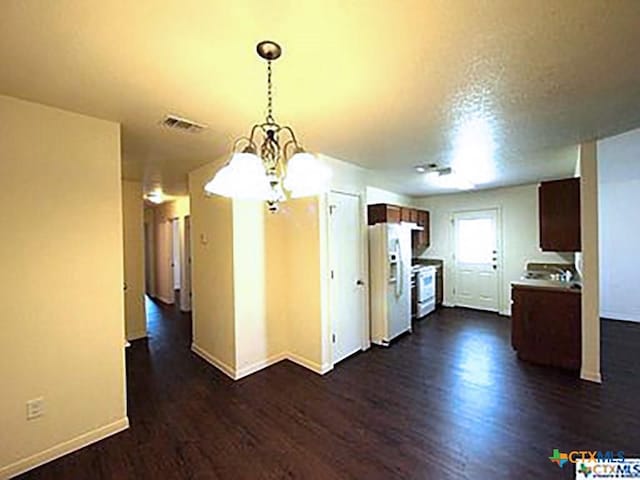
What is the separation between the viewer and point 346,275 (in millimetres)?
3939

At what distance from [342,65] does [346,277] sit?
2.63 metres

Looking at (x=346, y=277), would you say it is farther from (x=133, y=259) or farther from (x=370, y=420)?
(x=133, y=259)

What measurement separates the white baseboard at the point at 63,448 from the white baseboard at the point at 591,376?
4.48 metres

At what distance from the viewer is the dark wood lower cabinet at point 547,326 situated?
3.43 meters

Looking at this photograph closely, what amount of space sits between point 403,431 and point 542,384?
5.82 ft

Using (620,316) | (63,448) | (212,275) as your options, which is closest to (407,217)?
(212,275)

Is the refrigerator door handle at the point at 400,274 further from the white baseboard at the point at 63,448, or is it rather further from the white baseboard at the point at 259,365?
the white baseboard at the point at 63,448

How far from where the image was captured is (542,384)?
3156 millimetres

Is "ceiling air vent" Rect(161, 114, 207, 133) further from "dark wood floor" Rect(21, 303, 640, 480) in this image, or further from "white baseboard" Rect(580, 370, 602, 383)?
"white baseboard" Rect(580, 370, 602, 383)

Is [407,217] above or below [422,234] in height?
above

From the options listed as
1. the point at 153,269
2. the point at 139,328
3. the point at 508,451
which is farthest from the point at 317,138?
the point at 153,269

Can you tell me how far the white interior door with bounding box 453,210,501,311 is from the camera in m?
6.26

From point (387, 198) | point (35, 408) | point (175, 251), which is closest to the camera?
point (35, 408)

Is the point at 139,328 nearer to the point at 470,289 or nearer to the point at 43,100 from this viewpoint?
the point at 43,100
